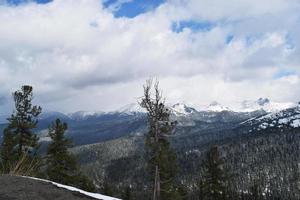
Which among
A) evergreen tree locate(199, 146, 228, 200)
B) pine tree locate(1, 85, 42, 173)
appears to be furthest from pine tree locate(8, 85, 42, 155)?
evergreen tree locate(199, 146, 228, 200)

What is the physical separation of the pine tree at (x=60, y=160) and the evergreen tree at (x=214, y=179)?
16233mm

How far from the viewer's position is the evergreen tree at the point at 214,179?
48.8m

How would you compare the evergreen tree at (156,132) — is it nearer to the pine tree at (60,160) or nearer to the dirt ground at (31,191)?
the pine tree at (60,160)

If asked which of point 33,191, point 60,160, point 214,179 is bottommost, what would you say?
point 214,179

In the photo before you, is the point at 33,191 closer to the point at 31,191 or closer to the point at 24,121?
the point at 31,191

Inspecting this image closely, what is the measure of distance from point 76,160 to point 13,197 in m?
33.6

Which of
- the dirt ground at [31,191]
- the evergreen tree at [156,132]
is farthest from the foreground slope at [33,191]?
the evergreen tree at [156,132]

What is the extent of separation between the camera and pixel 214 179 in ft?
163

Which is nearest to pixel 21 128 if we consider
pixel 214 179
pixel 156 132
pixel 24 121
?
pixel 24 121

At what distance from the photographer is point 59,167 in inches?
1586

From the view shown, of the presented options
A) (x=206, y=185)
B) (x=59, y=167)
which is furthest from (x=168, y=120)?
(x=206, y=185)

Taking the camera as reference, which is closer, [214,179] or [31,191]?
[31,191]

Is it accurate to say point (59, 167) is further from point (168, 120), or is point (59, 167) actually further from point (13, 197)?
point (13, 197)

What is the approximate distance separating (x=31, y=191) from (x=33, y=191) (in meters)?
0.05
